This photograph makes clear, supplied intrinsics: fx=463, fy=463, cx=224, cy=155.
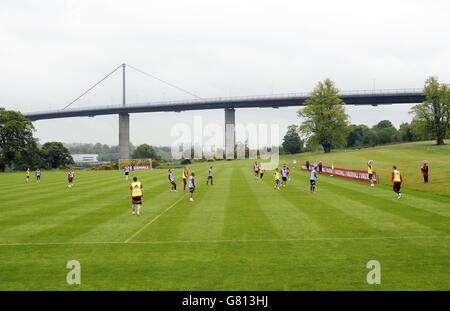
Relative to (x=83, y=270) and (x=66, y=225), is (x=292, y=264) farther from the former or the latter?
(x=66, y=225)

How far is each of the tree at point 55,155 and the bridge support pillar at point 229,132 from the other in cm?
4708

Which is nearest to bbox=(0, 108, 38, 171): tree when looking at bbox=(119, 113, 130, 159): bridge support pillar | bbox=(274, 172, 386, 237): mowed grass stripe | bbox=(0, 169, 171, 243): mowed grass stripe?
bbox=(119, 113, 130, 159): bridge support pillar

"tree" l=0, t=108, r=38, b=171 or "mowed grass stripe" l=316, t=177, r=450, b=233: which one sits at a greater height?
"tree" l=0, t=108, r=38, b=171

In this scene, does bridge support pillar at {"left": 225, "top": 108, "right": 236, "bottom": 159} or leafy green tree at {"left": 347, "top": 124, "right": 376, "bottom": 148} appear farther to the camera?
leafy green tree at {"left": 347, "top": 124, "right": 376, "bottom": 148}

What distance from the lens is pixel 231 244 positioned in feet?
50.9

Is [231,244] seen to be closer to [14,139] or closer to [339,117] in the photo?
[339,117]

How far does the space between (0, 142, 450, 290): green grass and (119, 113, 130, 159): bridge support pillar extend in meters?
121

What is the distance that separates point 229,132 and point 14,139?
59.7m

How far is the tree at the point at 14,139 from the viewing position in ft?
357

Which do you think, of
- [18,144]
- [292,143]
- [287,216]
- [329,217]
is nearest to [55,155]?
[18,144]

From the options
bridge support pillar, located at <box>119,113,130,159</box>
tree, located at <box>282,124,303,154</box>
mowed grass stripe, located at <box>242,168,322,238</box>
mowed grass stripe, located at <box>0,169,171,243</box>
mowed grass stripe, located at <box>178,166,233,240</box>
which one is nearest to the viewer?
mowed grass stripe, located at <box>178,166,233,240</box>

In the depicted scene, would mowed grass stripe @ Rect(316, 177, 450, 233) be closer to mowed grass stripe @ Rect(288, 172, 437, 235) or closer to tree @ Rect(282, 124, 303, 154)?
mowed grass stripe @ Rect(288, 172, 437, 235)

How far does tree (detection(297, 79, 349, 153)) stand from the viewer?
371 ft
